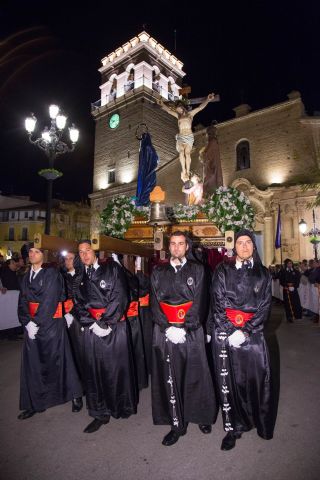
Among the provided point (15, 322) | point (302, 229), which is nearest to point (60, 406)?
point (15, 322)

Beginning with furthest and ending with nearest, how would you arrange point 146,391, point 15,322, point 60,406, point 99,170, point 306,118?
point 99,170 < point 306,118 < point 15,322 < point 146,391 < point 60,406

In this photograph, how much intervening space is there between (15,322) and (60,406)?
565 centimetres

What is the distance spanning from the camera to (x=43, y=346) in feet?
15.1

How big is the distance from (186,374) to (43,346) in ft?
7.20

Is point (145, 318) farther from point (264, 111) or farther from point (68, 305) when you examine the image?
point (264, 111)

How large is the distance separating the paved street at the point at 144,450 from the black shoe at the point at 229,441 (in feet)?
0.24

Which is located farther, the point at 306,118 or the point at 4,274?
the point at 306,118

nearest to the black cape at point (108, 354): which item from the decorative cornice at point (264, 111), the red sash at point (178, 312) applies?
the red sash at point (178, 312)

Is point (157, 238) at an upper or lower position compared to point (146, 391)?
upper

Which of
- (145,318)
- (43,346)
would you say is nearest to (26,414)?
(43,346)

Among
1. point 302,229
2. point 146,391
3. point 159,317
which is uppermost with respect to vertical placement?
point 302,229

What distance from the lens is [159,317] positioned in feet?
13.0

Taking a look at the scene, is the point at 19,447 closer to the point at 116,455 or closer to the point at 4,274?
the point at 116,455

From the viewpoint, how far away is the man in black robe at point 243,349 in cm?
365
